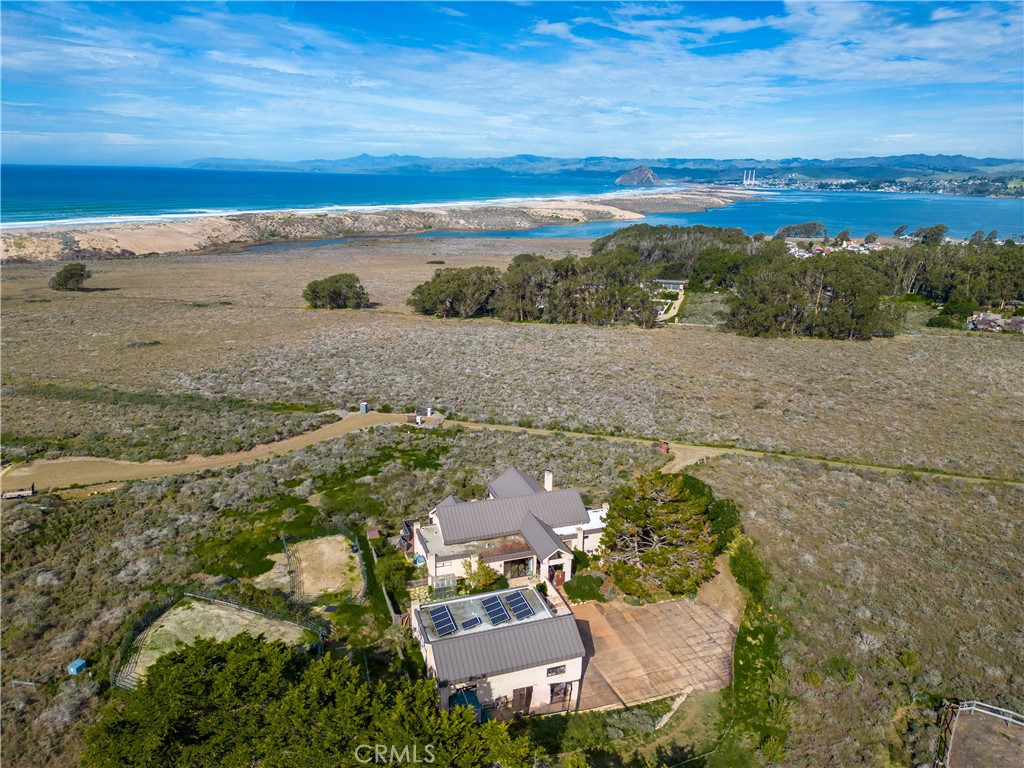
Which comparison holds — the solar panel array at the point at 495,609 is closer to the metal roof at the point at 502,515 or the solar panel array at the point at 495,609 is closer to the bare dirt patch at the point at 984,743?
the metal roof at the point at 502,515

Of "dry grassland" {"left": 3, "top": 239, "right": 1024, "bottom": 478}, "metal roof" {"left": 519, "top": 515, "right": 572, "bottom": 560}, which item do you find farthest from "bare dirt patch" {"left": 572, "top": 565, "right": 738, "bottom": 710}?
"dry grassland" {"left": 3, "top": 239, "right": 1024, "bottom": 478}

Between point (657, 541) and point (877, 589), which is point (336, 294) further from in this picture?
point (877, 589)

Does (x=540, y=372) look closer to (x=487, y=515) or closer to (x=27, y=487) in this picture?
(x=487, y=515)

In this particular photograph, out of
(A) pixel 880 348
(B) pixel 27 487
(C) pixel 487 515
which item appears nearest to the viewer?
(C) pixel 487 515

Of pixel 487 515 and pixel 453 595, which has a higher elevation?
pixel 487 515

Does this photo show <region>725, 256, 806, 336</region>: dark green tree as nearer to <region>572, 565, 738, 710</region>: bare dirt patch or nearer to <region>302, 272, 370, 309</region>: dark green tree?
<region>302, 272, 370, 309</region>: dark green tree

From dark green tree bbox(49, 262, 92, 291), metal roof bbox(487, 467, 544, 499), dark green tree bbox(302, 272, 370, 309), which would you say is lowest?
metal roof bbox(487, 467, 544, 499)

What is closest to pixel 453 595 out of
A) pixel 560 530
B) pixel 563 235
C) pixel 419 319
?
pixel 560 530
